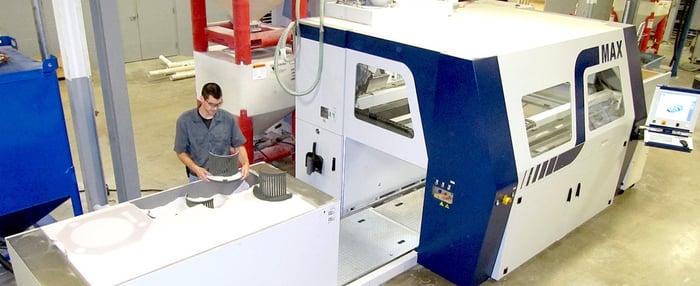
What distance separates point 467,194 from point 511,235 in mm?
461

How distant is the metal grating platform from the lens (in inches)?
129

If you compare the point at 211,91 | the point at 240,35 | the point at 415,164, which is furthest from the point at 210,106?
the point at 415,164

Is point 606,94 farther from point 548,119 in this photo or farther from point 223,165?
point 223,165

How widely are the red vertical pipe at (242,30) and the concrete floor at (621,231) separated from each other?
1218 mm

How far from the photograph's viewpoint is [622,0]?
6793mm

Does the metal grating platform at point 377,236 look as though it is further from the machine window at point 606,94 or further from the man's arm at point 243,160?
the machine window at point 606,94

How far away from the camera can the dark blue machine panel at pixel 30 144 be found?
8.63ft

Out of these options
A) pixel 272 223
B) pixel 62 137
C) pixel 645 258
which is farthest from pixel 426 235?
pixel 62 137

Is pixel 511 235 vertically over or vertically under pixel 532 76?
under

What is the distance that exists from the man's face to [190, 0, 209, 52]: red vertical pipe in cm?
124

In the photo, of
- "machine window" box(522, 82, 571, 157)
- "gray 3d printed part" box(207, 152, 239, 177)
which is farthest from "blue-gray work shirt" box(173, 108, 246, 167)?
"machine window" box(522, 82, 571, 157)

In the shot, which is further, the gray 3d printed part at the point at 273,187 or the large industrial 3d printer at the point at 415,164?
the gray 3d printed part at the point at 273,187

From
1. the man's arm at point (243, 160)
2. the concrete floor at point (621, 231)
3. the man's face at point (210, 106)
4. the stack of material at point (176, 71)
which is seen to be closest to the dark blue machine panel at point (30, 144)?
the concrete floor at point (621, 231)

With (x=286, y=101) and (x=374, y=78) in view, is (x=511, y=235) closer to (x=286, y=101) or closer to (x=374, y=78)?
(x=374, y=78)
